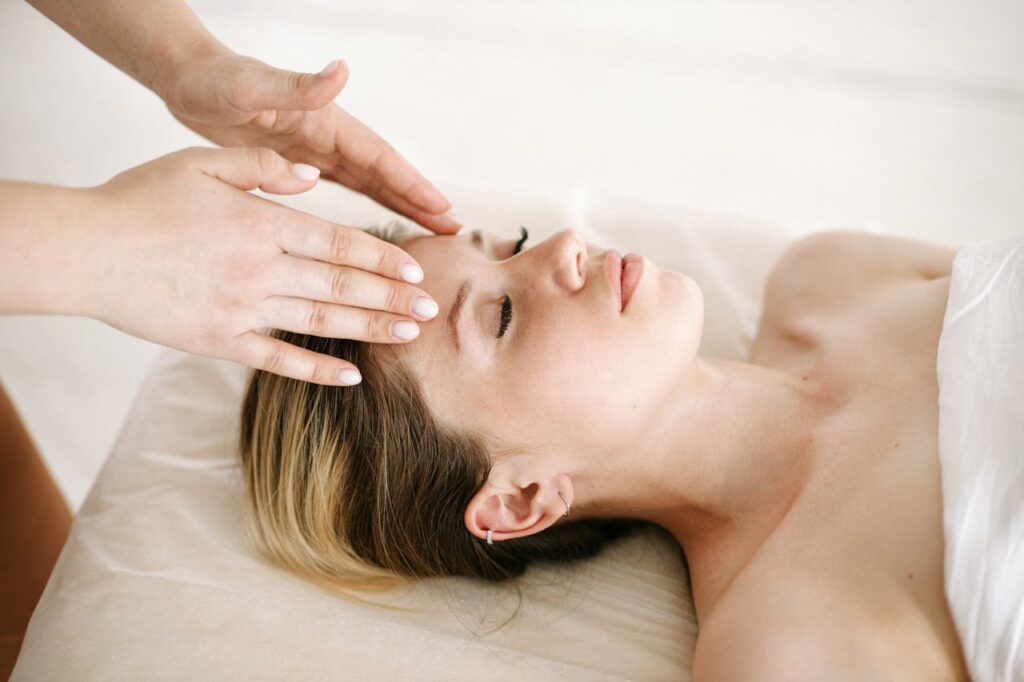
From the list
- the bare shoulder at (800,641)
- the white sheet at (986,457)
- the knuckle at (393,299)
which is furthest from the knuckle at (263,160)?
the white sheet at (986,457)

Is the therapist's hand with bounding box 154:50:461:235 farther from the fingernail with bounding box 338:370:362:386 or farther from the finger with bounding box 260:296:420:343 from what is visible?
the fingernail with bounding box 338:370:362:386

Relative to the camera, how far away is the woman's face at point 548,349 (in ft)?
4.40

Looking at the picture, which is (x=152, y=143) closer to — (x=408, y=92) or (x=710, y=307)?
(x=408, y=92)

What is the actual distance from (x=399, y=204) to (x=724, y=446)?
2.47 ft

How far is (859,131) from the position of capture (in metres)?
2.62

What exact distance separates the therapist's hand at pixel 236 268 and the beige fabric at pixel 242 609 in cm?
46

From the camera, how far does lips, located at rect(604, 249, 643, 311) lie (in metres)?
1.37

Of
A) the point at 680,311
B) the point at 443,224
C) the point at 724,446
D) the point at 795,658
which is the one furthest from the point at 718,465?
the point at 443,224

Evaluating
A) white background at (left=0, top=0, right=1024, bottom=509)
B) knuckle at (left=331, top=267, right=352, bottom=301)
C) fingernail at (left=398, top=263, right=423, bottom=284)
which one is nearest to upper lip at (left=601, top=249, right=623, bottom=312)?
fingernail at (left=398, top=263, right=423, bottom=284)

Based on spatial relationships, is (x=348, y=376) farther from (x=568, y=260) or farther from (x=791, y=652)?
(x=791, y=652)

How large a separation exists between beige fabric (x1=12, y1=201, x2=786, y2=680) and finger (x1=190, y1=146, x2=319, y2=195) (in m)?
0.68

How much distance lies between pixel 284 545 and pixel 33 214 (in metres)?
0.72

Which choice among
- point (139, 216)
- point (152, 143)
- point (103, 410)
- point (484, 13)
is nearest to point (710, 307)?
point (139, 216)

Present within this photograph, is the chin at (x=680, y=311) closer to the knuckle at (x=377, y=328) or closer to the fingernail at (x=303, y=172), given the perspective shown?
the knuckle at (x=377, y=328)
